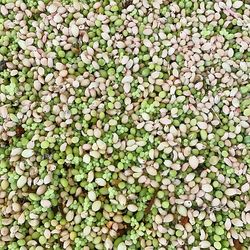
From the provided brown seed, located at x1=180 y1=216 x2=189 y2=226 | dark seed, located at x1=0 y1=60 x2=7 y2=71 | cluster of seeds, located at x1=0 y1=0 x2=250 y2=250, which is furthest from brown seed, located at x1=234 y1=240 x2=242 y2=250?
dark seed, located at x1=0 y1=60 x2=7 y2=71

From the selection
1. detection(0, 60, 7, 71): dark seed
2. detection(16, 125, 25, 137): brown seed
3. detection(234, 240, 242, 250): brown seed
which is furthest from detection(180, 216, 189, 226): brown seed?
detection(0, 60, 7, 71): dark seed

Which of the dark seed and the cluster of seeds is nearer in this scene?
the cluster of seeds

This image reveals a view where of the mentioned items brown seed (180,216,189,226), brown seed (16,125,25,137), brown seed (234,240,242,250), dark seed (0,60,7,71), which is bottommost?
brown seed (234,240,242,250)

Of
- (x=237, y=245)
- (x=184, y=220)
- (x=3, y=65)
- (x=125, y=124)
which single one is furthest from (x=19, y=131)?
(x=237, y=245)

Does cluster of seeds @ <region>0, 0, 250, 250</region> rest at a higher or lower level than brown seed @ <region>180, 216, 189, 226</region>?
higher

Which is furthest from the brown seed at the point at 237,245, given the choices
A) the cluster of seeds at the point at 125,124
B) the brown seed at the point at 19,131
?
the brown seed at the point at 19,131

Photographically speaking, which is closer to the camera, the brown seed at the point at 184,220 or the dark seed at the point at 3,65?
the brown seed at the point at 184,220

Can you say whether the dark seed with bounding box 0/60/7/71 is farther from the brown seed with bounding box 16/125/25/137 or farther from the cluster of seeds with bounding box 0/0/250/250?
the brown seed with bounding box 16/125/25/137

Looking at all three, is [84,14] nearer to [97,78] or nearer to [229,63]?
[97,78]

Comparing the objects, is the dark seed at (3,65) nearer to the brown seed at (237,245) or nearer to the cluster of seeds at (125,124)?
the cluster of seeds at (125,124)
